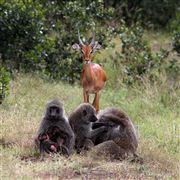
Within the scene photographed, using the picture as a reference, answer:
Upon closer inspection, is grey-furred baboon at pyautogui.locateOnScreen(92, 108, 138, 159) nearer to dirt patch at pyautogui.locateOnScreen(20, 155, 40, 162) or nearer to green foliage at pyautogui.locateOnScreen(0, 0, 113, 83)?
dirt patch at pyautogui.locateOnScreen(20, 155, 40, 162)

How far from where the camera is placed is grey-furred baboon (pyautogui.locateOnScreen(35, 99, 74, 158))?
9.80m

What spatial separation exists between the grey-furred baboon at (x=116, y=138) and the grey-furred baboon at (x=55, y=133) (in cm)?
40

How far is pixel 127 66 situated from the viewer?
1725cm

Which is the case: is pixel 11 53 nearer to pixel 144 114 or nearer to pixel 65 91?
pixel 65 91

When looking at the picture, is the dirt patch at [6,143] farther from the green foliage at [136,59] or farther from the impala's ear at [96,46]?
the green foliage at [136,59]

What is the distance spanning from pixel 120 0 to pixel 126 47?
22.4 feet

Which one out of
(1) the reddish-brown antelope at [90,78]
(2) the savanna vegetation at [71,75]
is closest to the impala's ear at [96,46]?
(1) the reddish-brown antelope at [90,78]

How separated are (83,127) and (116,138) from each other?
0.51 metres

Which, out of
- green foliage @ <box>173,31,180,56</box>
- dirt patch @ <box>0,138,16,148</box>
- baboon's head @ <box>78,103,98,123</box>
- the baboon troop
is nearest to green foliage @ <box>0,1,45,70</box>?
green foliage @ <box>173,31,180,56</box>

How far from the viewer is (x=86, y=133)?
10203 millimetres

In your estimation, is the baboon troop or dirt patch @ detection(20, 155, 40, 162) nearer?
dirt patch @ detection(20, 155, 40, 162)

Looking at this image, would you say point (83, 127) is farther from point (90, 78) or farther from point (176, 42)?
point (176, 42)

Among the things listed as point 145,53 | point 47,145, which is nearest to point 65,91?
point 145,53

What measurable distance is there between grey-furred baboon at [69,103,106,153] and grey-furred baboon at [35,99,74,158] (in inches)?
12.5
